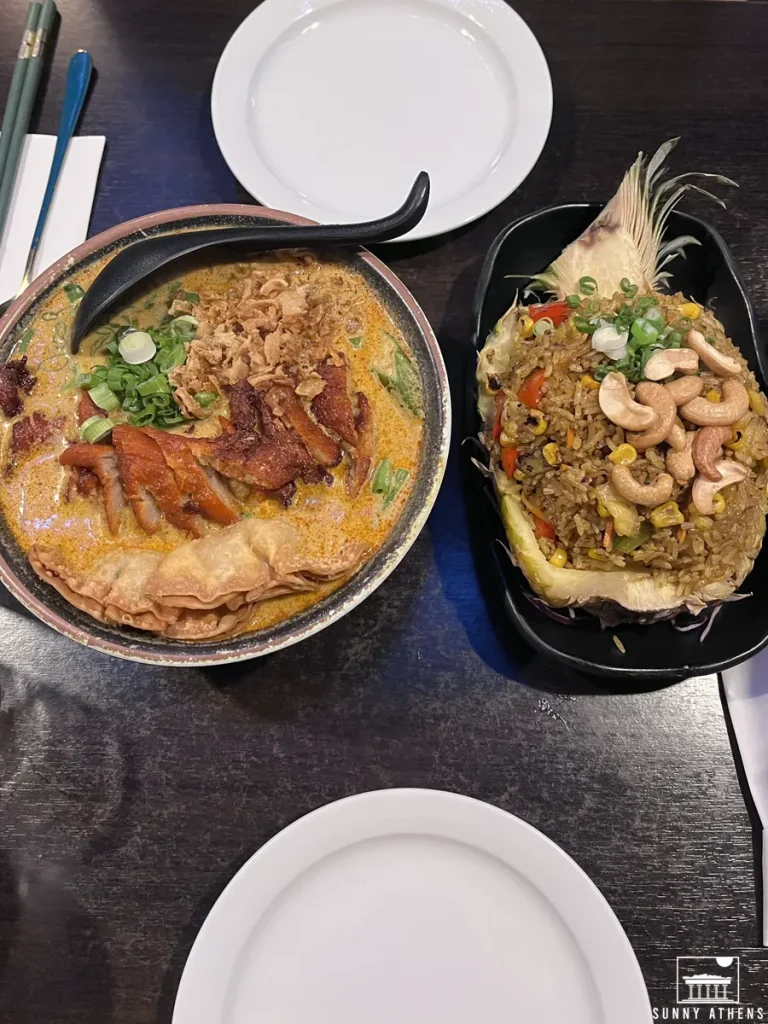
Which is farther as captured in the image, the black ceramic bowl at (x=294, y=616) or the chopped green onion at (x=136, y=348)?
the chopped green onion at (x=136, y=348)

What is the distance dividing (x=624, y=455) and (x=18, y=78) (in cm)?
250

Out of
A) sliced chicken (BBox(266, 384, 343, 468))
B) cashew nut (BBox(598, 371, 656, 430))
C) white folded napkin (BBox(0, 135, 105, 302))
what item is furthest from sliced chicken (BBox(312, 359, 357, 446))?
white folded napkin (BBox(0, 135, 105, 302))

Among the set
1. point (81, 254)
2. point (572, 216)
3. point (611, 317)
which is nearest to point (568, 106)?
point (572, 216)

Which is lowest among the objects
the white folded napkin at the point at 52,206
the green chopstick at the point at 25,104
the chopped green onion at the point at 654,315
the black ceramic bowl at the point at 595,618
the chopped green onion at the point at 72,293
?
the black ceramic bowl at the point at 595,618

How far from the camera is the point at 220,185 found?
93.9 inches

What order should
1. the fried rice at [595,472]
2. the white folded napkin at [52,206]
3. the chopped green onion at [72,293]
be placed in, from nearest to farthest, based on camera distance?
the fried rice at [595,472], the chopped green onion at [72,293], the white folded napkin at [52,206]

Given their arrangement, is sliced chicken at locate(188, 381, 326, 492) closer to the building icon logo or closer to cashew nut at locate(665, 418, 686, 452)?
cashew nut at locate(665, 418, 686, 452)

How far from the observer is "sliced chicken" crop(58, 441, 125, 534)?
5.51 feet

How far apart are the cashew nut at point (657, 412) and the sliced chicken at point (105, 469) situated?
4.28ft

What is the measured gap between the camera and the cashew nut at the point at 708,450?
153 cm

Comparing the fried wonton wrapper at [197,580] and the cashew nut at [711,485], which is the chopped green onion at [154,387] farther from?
the cashew nut at [711,485]

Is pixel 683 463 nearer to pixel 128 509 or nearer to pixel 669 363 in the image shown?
pixel 669 363

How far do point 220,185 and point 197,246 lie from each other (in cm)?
78

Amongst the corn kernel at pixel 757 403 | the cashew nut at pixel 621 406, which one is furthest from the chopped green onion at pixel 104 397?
the corn kernel at pixel 757 403
